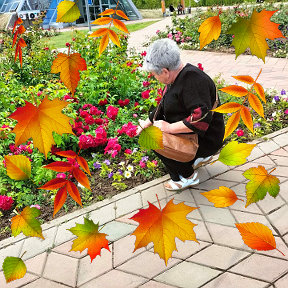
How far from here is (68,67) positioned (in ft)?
1.41

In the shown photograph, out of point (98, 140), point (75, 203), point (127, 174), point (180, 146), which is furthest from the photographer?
point (98, 140)

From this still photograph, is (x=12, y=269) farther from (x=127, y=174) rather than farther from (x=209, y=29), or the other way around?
(x=127, y=174)

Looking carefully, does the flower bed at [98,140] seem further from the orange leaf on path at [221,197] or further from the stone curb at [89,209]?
the orange leaf on path at [221,197]

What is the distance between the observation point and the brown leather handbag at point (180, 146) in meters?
2.23

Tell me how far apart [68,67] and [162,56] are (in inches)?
65.5

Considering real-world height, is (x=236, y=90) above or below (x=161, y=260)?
above

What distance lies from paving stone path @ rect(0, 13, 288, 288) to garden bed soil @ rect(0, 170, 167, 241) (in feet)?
0.31

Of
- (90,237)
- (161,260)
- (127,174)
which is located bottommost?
(161,260)

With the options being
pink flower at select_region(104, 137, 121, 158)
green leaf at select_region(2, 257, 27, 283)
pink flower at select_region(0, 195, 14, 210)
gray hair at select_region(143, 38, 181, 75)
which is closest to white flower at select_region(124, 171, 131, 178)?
pink flower at select_region(104, 137, 121, 158)

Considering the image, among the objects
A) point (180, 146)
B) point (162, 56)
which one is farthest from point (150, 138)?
point (180, 146)

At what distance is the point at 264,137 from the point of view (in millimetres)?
3342

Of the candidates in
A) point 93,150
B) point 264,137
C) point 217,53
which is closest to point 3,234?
point 93,150

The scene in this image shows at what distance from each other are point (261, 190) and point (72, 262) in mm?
1861

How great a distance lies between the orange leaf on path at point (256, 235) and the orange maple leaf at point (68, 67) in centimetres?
33
